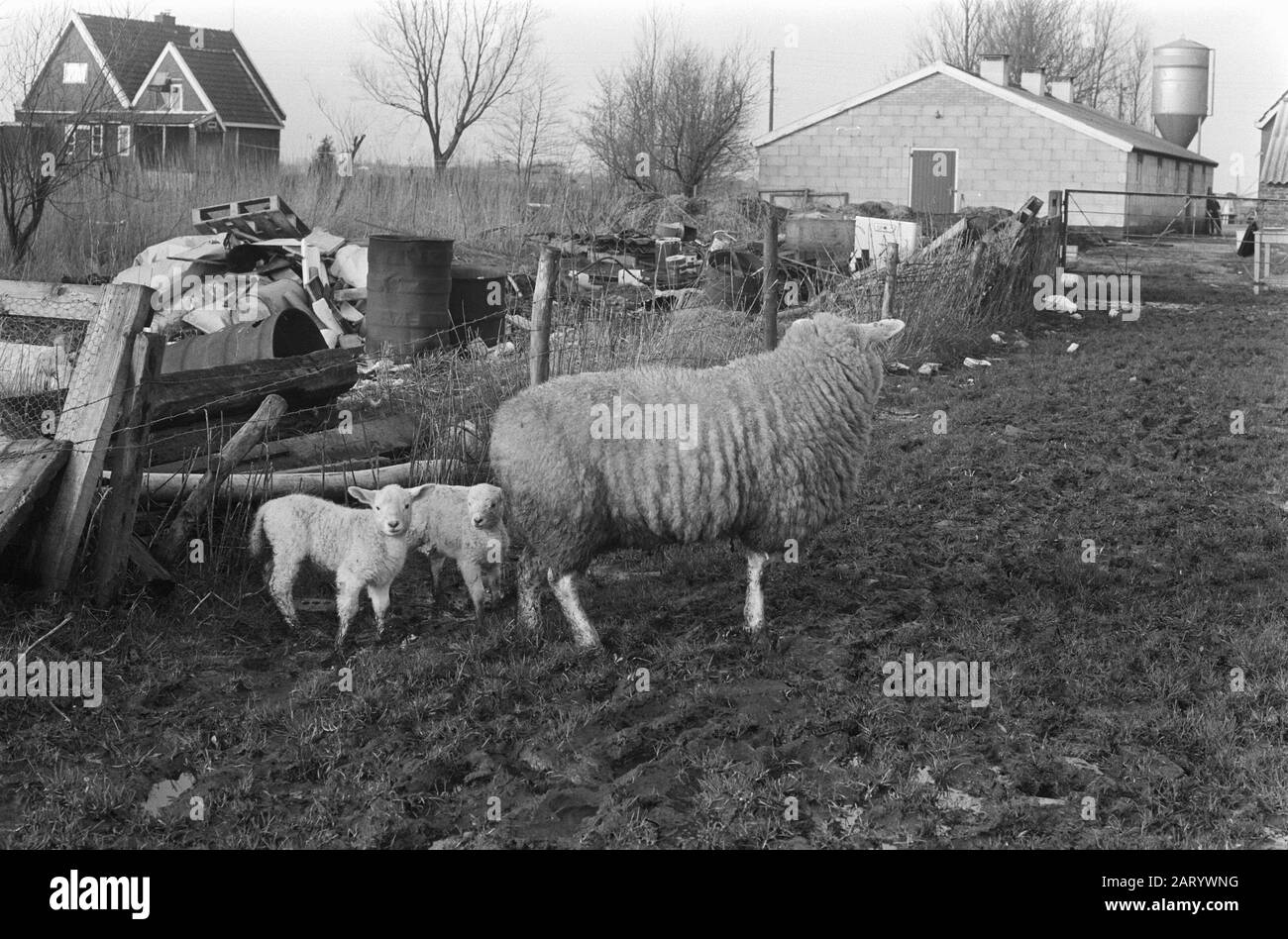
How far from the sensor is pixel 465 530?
239 inches

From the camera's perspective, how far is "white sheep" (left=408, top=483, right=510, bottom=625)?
5.98 meters

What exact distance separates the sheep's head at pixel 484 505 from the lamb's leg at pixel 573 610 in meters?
0.43

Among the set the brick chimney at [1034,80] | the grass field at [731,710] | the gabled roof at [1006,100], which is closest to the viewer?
the grass field at [731,710]

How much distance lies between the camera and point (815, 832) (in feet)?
13.4

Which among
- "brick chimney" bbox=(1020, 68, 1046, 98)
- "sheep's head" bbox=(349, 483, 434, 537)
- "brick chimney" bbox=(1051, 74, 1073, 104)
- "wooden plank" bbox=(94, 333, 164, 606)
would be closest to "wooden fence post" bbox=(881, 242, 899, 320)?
"sheep's head" bbox=(349, 483, 434, 537)

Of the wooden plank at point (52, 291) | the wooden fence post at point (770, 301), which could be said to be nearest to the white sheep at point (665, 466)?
the wooden plank at point (52, 291)

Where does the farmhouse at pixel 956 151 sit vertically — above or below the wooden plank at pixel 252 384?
above

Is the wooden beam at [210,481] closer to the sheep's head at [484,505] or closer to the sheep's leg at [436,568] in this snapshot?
the sheep's leg at [436,568]

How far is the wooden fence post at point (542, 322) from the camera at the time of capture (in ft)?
24.1

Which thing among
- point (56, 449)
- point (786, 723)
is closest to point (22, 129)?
point (56, 449)

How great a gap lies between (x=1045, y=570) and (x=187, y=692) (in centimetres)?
441

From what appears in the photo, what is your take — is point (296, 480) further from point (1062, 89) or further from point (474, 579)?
point (1062, 89)

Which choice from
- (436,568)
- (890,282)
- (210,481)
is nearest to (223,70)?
(890,282)

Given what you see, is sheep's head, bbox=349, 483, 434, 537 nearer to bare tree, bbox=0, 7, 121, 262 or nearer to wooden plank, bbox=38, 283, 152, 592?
wooden plank, bbox=38, 283, 152, 592
